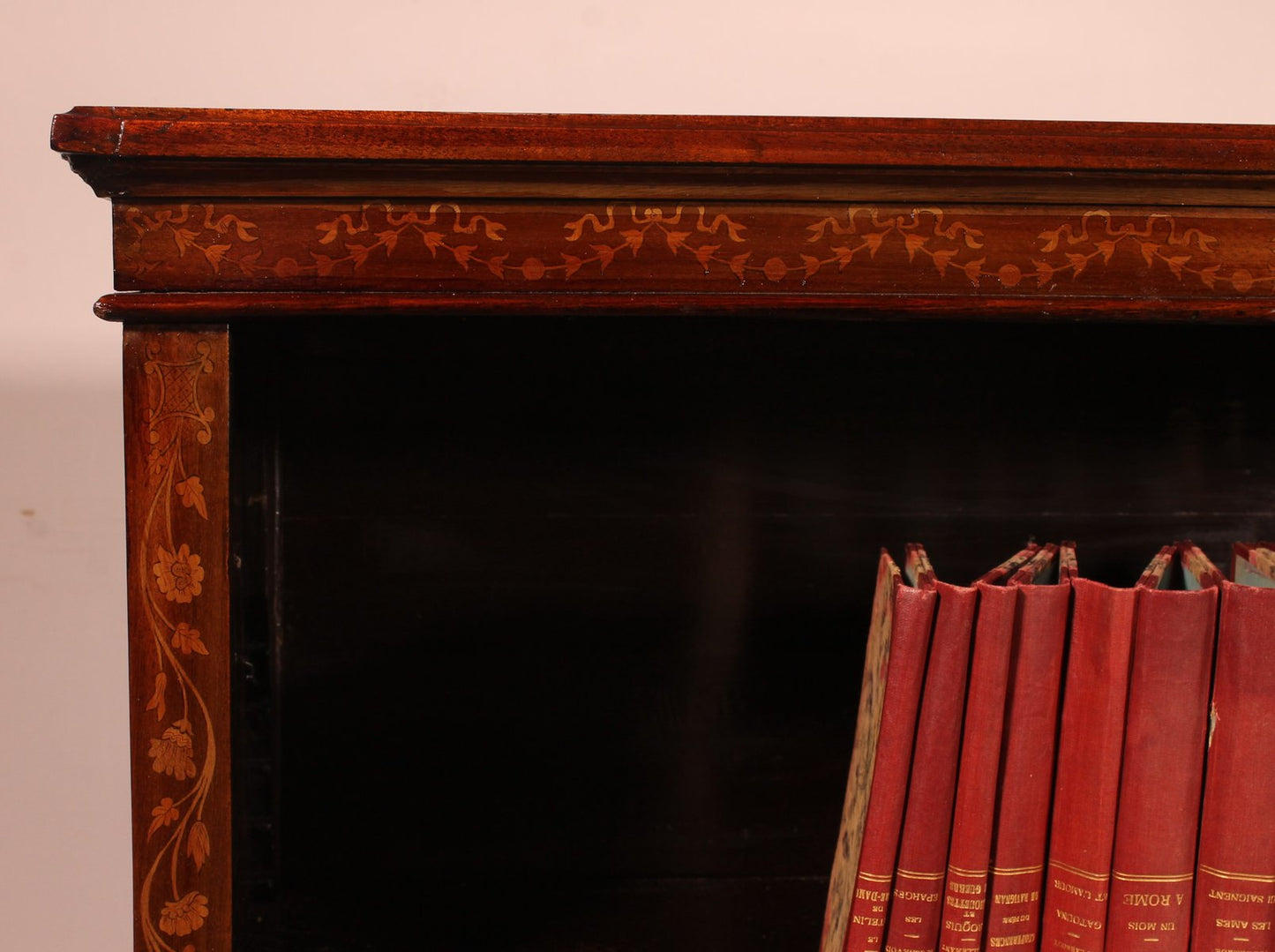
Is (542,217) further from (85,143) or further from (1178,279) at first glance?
(1178,279)

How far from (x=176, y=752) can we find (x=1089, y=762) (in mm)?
525

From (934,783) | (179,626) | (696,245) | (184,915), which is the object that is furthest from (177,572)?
(934,783)

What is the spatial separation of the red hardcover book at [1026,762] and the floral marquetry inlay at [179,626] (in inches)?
17.9

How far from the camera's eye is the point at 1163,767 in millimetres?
639

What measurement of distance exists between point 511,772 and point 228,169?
647 mm

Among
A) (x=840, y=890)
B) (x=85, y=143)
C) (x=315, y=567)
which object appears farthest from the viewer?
(x=315, y=567)

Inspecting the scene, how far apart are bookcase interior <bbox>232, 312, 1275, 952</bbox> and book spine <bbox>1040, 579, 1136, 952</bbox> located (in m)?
0.39

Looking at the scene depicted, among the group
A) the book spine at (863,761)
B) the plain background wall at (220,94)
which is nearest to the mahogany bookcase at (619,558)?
the plain background wall at (220,94)

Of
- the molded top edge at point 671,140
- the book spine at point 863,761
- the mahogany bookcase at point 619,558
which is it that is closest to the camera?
the molded top edge at point 671,140

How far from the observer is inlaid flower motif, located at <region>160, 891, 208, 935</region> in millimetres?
603

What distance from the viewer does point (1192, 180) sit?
1.95 ft

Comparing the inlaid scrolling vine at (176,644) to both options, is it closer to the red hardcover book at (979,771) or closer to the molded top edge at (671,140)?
the molded top edge at (671,140)

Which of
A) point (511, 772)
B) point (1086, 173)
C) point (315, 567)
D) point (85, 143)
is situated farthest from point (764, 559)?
point (85, 143)

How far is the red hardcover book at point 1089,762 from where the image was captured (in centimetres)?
64
